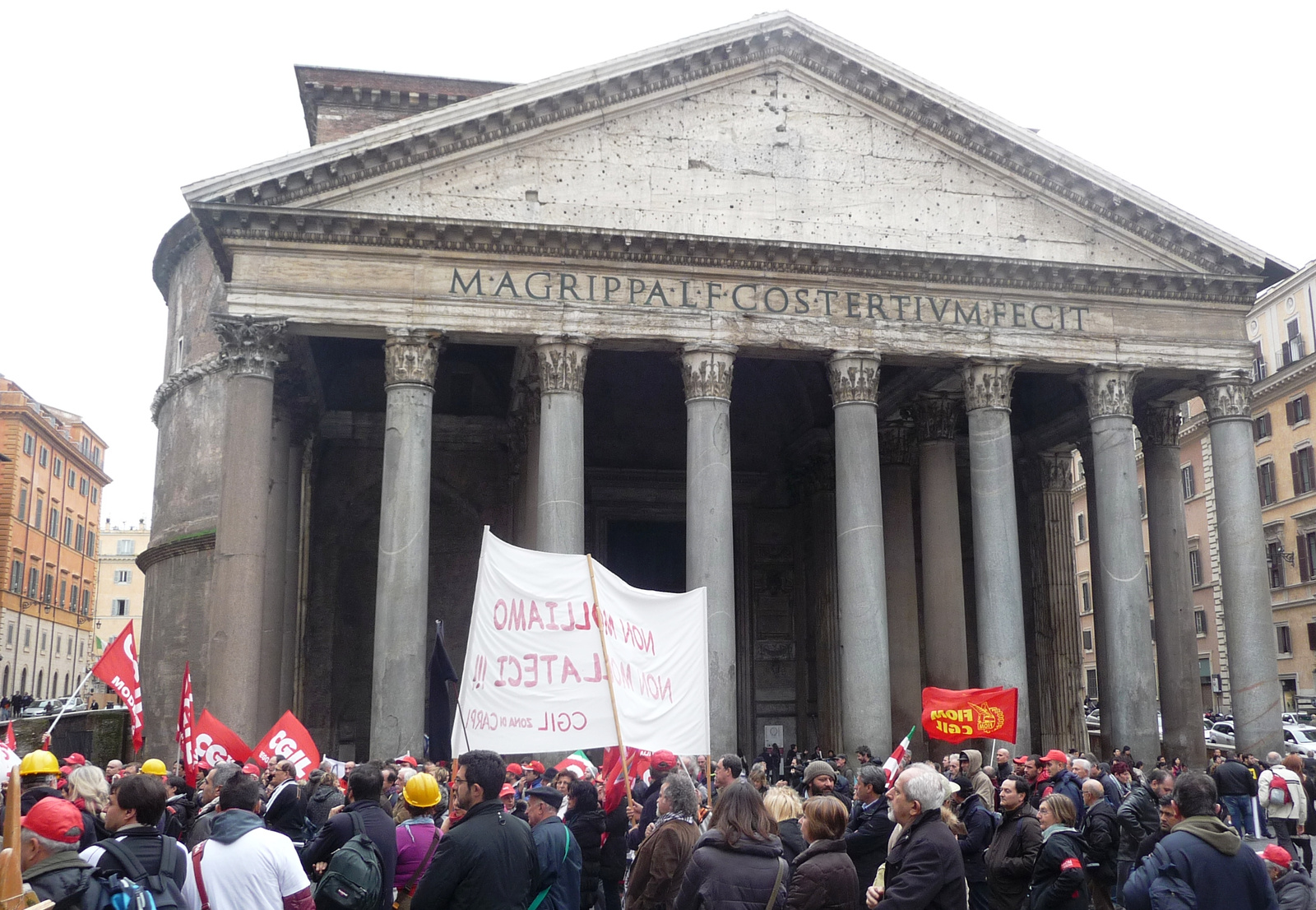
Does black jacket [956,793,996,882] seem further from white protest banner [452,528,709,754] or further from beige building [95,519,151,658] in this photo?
beige building [95,519,151,658]

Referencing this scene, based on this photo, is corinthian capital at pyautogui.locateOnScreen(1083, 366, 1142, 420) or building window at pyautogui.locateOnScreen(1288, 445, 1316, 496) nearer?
corinthian capital at pyautogui.locateOnScreen(1083, 366, 1142, 420)

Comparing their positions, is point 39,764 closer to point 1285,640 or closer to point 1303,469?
point 1303,469

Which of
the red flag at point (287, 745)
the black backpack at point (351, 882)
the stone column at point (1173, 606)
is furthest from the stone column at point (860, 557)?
the black backpack at point (351, 882)

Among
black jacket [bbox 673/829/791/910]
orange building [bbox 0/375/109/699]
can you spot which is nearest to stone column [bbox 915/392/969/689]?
black jacket [bbox 673/829/791/910]

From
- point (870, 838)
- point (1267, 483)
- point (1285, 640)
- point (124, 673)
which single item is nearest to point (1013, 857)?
point (870, 838)

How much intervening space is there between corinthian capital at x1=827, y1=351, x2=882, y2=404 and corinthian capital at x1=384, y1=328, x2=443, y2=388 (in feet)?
23.6

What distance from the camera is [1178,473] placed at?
81.5 feet

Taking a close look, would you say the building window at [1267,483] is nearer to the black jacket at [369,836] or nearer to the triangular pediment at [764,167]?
the triangular pediment at [764,167]

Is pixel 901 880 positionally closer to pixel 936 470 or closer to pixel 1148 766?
pixel 1148 766

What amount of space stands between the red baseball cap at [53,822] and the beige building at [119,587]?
9588cm

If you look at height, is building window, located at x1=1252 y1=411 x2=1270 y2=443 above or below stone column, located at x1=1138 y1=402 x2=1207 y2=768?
above

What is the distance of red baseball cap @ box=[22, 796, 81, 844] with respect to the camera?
451 cm

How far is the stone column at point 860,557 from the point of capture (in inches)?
795

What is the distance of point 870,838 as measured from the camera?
763 cm
